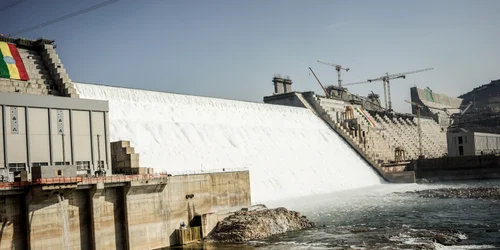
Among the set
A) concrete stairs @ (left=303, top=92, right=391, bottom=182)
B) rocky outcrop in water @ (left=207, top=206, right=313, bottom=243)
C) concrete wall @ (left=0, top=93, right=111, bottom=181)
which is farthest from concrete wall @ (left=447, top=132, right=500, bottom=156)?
concrete wall @ (left=0, top=93, right=111, bottom=181)

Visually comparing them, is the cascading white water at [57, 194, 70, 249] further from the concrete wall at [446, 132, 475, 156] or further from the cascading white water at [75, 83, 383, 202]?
the concrete wall at [446, 132, 475, 156]

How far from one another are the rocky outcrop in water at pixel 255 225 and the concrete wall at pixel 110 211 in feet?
2.83

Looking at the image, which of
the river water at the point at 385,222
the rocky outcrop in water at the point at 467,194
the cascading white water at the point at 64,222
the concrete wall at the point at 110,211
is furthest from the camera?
the rocky outcrop in water at the point at 467,194

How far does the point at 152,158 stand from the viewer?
124ft

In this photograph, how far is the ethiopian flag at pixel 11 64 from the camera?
3206 centimetres

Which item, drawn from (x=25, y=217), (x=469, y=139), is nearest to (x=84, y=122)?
(x=25, y=217)

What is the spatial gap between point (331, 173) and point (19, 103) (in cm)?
3828

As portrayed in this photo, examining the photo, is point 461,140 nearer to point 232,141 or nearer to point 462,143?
point 462,143

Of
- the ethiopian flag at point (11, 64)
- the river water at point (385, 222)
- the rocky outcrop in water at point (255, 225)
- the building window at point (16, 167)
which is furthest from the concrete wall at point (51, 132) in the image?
the ethiopian flag at point (11, 64)

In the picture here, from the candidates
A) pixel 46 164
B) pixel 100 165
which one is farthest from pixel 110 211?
pixel 46 164

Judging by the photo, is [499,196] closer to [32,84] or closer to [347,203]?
[347,203]

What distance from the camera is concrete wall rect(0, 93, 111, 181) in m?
23.3

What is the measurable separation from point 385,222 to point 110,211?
16812 millimetres

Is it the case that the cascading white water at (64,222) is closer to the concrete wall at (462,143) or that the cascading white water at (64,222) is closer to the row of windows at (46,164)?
the row of windows at (46,164)
